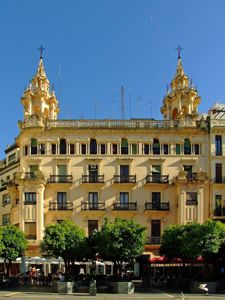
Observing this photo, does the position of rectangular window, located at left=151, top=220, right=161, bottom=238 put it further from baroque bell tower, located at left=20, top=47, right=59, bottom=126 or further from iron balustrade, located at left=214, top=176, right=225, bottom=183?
baroque bell tower, located at left=20, top=47, right=59, bottom=126

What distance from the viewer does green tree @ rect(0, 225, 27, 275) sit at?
5444 cm

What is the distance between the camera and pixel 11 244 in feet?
183

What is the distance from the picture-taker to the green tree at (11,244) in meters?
54.4

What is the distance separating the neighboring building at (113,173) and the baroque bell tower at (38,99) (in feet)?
4.04

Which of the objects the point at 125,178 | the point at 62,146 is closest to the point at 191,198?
the point at 125,178

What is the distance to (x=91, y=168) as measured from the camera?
68188 mm

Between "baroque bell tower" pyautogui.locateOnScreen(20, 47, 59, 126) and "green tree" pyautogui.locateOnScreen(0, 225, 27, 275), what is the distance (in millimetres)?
16236

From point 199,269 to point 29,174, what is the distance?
2265 centimetres

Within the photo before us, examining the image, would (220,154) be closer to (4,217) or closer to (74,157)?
(74,157)

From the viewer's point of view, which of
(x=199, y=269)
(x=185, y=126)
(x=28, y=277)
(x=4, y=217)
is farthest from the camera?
(x=4, y=217)

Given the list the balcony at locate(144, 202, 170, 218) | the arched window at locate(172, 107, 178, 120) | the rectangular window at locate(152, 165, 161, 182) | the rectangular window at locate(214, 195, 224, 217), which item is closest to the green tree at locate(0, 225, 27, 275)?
the balcony at locate(144, 202, 170, 218)

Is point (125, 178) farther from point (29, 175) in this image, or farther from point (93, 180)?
point (29, 175)

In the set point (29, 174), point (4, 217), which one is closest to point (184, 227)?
point (29, 174)

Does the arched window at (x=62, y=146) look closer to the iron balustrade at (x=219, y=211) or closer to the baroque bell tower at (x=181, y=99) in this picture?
the baroque bell tower at (x=181, y=99)
